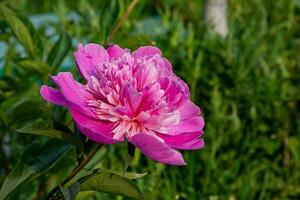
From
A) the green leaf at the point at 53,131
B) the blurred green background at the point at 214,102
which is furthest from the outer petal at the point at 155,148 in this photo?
the blurred green background at the point at 214,102

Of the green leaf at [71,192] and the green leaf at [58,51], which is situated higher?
the green leaf at [58,51]

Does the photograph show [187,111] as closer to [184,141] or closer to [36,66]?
[184,141]

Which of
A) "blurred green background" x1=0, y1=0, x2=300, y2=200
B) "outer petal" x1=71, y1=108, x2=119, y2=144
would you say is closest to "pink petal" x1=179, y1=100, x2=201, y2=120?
"outer petal" x1=71, y1=108, x2=119, y2=144

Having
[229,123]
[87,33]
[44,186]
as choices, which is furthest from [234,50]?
[44,186]

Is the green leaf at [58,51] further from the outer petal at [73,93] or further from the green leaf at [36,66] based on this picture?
the outer petal at [73,93]

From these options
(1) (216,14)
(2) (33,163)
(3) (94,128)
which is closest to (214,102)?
(1) (216,14)

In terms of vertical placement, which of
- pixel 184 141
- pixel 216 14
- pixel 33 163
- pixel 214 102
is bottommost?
pixel 214 102
